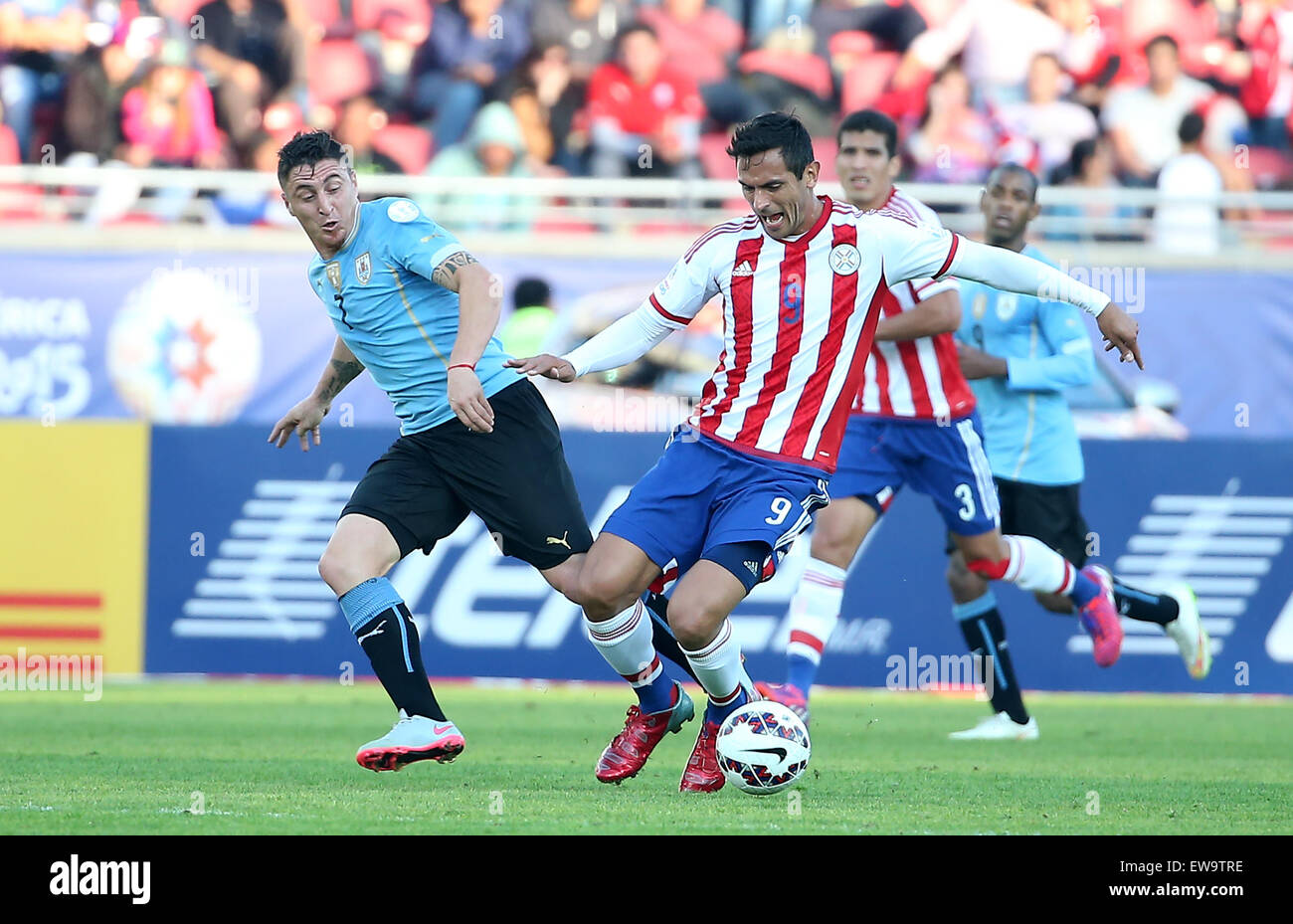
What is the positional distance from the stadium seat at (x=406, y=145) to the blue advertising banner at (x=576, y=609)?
465 centimetres

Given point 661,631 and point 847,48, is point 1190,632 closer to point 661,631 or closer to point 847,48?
point 661,631

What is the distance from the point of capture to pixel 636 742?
20.6ft

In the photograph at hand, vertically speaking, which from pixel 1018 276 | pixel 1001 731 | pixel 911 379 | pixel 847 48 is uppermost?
pixel 847 48

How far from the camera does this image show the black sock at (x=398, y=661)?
5848 mm

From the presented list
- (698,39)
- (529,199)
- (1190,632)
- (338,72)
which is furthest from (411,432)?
(698,39)

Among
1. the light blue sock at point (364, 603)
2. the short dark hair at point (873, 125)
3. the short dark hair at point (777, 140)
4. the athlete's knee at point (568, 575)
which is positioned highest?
the short dark hair at point (873, 125)

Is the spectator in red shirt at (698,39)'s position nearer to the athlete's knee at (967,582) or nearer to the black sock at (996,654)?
the athlete's knee at (967,582)

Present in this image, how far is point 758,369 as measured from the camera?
6.01 metres

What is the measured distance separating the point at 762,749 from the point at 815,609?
1.68 meters

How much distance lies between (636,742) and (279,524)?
15.2ft

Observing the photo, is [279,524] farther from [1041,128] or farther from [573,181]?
[1041,128]

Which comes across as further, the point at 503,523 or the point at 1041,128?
the point at 1041,128

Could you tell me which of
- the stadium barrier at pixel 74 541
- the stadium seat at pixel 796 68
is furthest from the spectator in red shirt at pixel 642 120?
the stadium barrier at pixel 74 541
